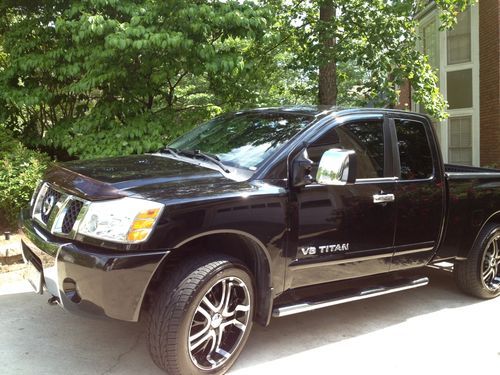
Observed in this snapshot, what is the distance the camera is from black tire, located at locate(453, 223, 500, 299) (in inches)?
196

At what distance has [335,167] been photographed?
3.37 metres

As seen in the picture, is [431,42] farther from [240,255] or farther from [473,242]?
[240,255]

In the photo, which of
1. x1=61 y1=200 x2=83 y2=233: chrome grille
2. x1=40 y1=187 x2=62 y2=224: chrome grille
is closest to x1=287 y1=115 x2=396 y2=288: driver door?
x1=61 y1=200 x2=83 y2=233: chrome grille

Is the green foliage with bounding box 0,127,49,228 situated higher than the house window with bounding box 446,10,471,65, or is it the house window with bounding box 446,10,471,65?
the house window with bounding box 446,10,471,65

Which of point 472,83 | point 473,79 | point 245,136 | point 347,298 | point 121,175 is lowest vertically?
point 347,298

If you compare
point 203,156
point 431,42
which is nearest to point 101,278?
point 203,156

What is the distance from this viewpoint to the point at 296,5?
37.5 ft

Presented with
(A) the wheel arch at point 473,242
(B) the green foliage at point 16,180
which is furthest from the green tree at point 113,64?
(A) the wheel arch at point 473,242

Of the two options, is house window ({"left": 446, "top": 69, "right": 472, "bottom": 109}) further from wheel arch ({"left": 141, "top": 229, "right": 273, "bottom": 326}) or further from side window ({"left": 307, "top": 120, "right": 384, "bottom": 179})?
wheel arch ({"left": 141, "top": 229, "right": 273, "bottom": 326})

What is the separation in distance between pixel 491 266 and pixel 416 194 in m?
1.54

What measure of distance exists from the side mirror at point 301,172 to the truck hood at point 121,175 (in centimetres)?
50

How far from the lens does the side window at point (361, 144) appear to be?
3867 millimetres

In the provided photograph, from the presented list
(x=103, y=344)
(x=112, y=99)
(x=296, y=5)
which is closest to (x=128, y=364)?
(x=103, y=344)

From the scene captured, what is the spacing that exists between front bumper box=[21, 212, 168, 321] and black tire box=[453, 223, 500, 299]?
133 inches
